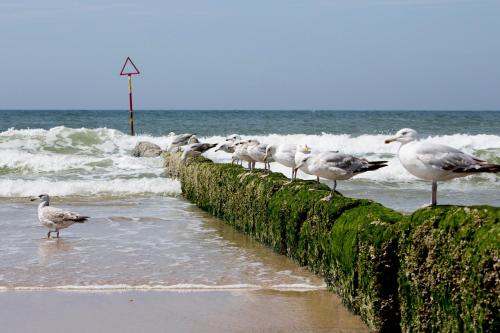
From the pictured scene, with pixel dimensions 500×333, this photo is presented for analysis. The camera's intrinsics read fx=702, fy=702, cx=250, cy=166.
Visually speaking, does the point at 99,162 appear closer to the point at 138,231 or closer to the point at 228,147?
the point at 228,147

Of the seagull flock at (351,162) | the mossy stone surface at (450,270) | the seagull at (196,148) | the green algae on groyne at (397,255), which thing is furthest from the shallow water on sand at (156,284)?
the seagull at (196,148)

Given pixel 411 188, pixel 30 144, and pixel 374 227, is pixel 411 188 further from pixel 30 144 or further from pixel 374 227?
pixel 30 144

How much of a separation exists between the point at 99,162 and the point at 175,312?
19640 millimetres

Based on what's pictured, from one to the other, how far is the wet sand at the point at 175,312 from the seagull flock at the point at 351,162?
129 centimetres

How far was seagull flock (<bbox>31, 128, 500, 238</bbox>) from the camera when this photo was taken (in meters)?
5.49

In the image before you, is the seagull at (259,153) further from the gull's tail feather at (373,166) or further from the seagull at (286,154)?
the gull's tail feather at (373,166)

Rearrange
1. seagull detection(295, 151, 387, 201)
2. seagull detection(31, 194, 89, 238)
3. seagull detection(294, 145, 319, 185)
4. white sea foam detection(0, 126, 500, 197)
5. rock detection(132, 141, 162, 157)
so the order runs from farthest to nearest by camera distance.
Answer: rock detection(132, 141, 162, 157) → white sea foam detection(0, 126, 500, 197) → seagull detection(31, 194, 89, 238) → seagull detection(294, 145, 319, 185) → seagull detection(295, 151, 387, 201)

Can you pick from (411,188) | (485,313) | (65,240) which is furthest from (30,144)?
(485,313)

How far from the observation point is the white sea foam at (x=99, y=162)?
19.0 m

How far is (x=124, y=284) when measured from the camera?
8.02 m

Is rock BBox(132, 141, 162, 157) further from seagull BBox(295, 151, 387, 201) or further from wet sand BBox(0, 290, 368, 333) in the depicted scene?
wet sand BBox(0, 290, 368, 333)

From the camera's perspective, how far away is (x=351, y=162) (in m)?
8.06

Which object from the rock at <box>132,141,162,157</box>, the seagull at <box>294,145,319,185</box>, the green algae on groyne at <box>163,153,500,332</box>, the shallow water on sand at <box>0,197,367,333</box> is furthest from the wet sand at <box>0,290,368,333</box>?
the rock at <box>132,141,162,157</box>

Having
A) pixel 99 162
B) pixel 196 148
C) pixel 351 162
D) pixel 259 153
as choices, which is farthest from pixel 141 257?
pixel 99 162
